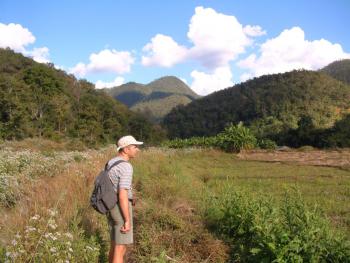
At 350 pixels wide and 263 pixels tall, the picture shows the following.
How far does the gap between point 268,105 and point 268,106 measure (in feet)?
2.11

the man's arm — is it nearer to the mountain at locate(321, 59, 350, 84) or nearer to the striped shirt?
the striped shirt

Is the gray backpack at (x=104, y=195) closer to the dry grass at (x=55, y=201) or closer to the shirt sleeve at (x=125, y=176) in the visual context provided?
the shirt sleeve at (x=125, y=176)

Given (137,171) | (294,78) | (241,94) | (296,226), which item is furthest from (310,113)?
(296,226)

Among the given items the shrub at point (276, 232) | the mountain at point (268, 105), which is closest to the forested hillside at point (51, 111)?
Answer: the mountain at point (268, 105)

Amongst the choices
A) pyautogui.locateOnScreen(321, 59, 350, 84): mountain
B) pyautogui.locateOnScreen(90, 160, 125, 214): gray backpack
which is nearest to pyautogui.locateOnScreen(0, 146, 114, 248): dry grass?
pyautogui.locateOnScreen(90, 160, 125, 214): gray backpack

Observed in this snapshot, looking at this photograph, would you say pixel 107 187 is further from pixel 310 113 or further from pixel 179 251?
pixel 310 113

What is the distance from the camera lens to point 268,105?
10081 cm

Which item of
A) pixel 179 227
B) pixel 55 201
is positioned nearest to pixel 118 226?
pixel 179 227

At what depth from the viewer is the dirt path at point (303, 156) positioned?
24925 mm

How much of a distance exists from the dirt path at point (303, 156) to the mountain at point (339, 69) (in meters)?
120

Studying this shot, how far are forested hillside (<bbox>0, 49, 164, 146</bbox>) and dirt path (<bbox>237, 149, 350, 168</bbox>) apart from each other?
28758 millimetres

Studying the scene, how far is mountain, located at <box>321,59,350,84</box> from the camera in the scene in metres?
145

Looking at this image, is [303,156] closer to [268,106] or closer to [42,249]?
[42,249]

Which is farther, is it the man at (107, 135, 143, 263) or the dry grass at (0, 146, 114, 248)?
the dry grass at (0, 146, 114, 248)
